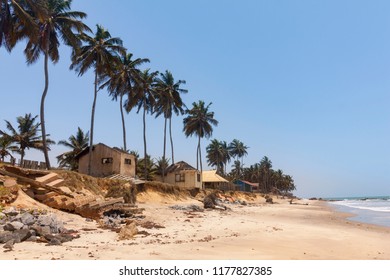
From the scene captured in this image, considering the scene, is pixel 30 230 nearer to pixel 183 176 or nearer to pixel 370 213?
pixel 183 176

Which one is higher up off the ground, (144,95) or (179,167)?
(144,95)

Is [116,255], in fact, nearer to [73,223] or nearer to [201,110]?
[73,223]

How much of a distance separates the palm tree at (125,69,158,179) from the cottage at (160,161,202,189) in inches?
250

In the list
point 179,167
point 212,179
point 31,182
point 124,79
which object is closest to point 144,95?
point 124,79

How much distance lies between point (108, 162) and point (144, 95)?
53.3 ft

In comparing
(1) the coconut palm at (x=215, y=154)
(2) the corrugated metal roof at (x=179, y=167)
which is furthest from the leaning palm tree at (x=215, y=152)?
(2) the corrugated metal roof at (x=179, y=167)

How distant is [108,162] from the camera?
38.2 m

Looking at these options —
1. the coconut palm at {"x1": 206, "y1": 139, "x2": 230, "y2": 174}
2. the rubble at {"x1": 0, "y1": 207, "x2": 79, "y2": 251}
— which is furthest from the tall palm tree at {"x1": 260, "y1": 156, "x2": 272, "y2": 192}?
the rubble at {"x1": 0, "y1": 207, "x2": 79, "y2": 251}

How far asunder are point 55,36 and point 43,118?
29.8 feet

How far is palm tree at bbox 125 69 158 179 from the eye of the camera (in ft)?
159

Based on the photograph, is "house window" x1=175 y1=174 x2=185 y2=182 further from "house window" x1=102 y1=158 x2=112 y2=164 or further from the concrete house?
"house window" x1=102 y1=158 x2=112 y2=164

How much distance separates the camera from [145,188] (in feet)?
112

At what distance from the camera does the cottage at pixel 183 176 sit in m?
48.8
